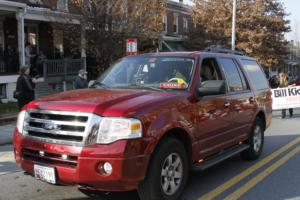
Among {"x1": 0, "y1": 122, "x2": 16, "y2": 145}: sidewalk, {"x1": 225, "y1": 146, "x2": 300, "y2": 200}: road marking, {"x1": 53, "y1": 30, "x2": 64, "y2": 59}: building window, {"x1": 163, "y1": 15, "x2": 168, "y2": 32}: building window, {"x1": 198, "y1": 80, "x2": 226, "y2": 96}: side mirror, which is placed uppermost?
{"x1": 163, "y1": 15, "x2": 168, "y2": 32}: building window

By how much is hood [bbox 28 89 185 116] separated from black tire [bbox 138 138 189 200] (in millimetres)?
526

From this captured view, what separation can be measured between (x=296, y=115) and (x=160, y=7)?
30.2 feet

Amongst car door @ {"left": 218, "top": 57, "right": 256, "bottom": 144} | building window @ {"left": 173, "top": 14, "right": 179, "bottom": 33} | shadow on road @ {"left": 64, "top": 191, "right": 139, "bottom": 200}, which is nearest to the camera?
shadow on road @ {"left": 64, "top": 191, "right": 139, "bottom": 200}

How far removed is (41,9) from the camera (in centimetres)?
2230

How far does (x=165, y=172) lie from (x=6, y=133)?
811cm

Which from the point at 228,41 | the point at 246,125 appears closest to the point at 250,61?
the point at 246,125

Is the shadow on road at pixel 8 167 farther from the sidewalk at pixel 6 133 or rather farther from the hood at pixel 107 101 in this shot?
the sidewalk at pixel 6 133

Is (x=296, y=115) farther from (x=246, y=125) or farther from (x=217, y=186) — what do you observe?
(x=217, y=186)

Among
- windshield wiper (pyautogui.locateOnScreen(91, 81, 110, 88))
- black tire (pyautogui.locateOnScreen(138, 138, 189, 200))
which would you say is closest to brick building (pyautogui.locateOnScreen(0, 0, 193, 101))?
windshield wiper (pyautogui.locateOnScreen(91, 81, 110, 88))

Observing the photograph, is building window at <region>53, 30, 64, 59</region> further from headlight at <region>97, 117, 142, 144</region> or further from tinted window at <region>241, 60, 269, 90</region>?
headlight at <region>97, 117, 142, 144</region>

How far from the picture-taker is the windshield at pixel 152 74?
20.4 ft

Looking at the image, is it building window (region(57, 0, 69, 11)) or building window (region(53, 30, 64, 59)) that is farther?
building window (region(53, 30, 64, 59))

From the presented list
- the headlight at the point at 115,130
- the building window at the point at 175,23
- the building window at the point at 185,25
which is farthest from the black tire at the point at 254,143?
the building window at the point at 185,25

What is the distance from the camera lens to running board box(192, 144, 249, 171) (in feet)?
20.1
